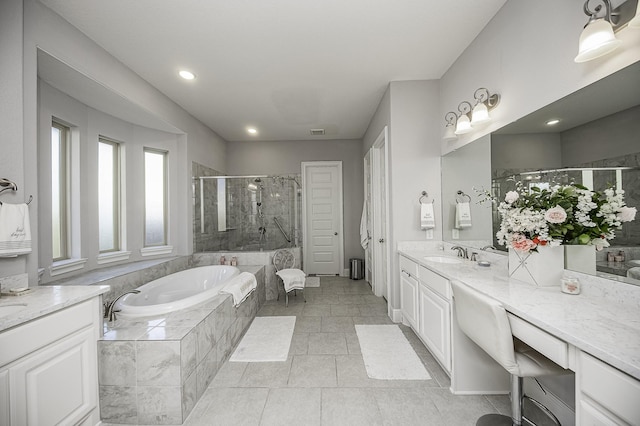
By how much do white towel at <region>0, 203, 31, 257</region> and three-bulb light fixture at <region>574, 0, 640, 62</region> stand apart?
3.15 m

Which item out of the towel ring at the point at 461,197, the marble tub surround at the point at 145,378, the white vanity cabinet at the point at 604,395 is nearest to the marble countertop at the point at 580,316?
the white vanity cabinet at the point at 604,395

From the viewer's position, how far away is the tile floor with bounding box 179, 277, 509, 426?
1564 mm

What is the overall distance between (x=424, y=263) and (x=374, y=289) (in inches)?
74.9

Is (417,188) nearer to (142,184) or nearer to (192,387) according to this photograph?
(192,387)

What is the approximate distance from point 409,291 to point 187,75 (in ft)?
10.6

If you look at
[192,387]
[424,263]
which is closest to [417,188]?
[424,263]

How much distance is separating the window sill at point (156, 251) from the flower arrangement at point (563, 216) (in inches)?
150

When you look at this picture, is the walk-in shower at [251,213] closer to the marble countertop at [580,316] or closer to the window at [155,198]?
the window at [155,198]

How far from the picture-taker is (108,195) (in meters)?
3.04

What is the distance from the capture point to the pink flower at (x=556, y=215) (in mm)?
1328

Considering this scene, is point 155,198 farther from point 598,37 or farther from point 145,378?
point 598,37

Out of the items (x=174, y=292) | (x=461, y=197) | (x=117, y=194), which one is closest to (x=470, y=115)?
(x=461, y=197)

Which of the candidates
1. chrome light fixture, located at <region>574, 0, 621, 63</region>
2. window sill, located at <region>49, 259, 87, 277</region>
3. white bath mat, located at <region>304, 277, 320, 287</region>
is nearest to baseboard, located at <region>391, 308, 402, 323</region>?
white bath mat, located at <region>304, 277, 320, 287</region>

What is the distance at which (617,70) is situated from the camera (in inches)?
46.6
